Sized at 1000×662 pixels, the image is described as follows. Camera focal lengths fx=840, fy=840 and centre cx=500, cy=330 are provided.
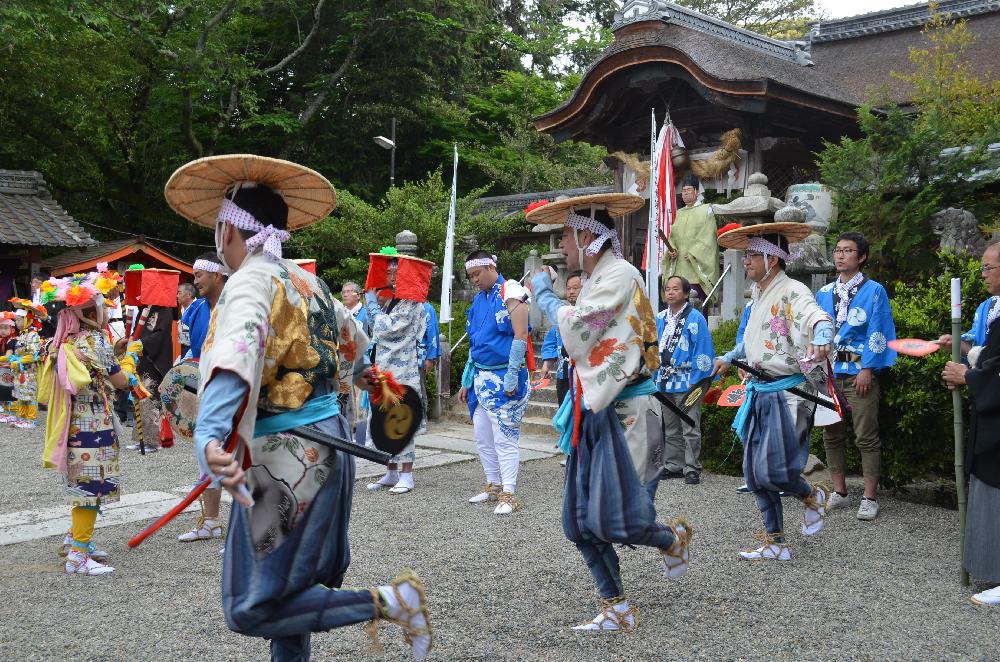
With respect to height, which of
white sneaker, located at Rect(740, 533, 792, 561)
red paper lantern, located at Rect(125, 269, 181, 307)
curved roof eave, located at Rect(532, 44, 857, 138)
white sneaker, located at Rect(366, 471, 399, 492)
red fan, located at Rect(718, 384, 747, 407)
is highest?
curved roof eave, located at Rect(532, 44, 857, 138)

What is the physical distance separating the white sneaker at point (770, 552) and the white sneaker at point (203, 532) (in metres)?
3.38

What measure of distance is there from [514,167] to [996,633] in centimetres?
1697

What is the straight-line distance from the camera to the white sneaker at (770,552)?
4.93 meters

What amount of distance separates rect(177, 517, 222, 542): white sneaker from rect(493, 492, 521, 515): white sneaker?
1.96 m

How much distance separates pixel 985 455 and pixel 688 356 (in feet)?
10.8

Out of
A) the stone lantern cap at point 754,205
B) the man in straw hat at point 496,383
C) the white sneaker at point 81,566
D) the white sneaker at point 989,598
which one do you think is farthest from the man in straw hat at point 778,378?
the stone lantern cap at point 754,205

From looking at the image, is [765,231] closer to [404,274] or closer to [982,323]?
[982,323]

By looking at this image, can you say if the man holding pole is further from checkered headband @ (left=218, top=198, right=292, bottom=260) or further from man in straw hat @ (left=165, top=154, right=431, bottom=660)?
checkered headband @ (left=218, top=198, right=292, bottom=260)

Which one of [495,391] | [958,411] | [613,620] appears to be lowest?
[613,620]

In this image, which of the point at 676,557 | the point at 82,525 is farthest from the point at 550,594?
the point at 82,525

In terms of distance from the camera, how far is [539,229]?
48.9 ft

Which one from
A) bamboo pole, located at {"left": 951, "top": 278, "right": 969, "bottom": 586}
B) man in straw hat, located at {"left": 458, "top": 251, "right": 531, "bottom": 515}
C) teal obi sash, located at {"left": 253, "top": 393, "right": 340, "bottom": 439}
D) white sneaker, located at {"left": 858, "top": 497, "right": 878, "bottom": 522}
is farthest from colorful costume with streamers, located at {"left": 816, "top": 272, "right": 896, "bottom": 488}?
teal obi sash, located at {"left": 253, "top": 393, "right": 340, "bottom": 439}

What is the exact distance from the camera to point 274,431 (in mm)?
2695

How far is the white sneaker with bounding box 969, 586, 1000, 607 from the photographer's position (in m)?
4.11
